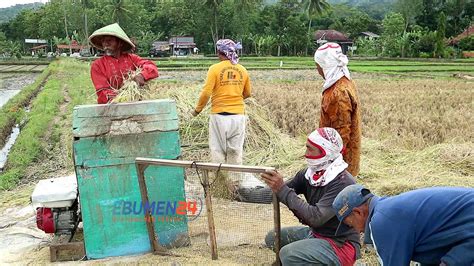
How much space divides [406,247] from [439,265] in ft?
0.65

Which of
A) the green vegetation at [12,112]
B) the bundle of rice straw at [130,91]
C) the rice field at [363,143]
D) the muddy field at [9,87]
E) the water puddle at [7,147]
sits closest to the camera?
the bundle of rice straw at [130,91]

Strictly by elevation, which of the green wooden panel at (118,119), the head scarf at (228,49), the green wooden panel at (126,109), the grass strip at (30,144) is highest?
the head scarf at (228,49)

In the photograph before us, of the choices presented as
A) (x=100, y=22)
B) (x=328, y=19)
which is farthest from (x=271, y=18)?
(x=100, y=22)

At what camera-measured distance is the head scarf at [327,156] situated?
294cm

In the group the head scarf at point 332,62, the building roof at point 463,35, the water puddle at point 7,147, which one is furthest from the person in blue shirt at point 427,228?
the building roof at point 463,35

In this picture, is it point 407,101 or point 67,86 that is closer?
point 407,101

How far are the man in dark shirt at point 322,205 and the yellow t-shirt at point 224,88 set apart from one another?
6.75ft

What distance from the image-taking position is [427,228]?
206 cm

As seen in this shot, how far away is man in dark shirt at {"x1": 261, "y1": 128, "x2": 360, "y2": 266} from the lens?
2.90 meters

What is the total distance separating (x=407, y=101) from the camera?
476 inches

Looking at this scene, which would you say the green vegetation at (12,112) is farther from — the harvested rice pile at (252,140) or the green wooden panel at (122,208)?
the green wooden panel at (122,208)

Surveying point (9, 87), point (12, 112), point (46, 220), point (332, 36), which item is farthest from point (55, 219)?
point (332, 36)

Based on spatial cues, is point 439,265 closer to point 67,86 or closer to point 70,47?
point 67,86

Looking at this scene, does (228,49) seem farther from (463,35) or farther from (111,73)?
(463,35)
